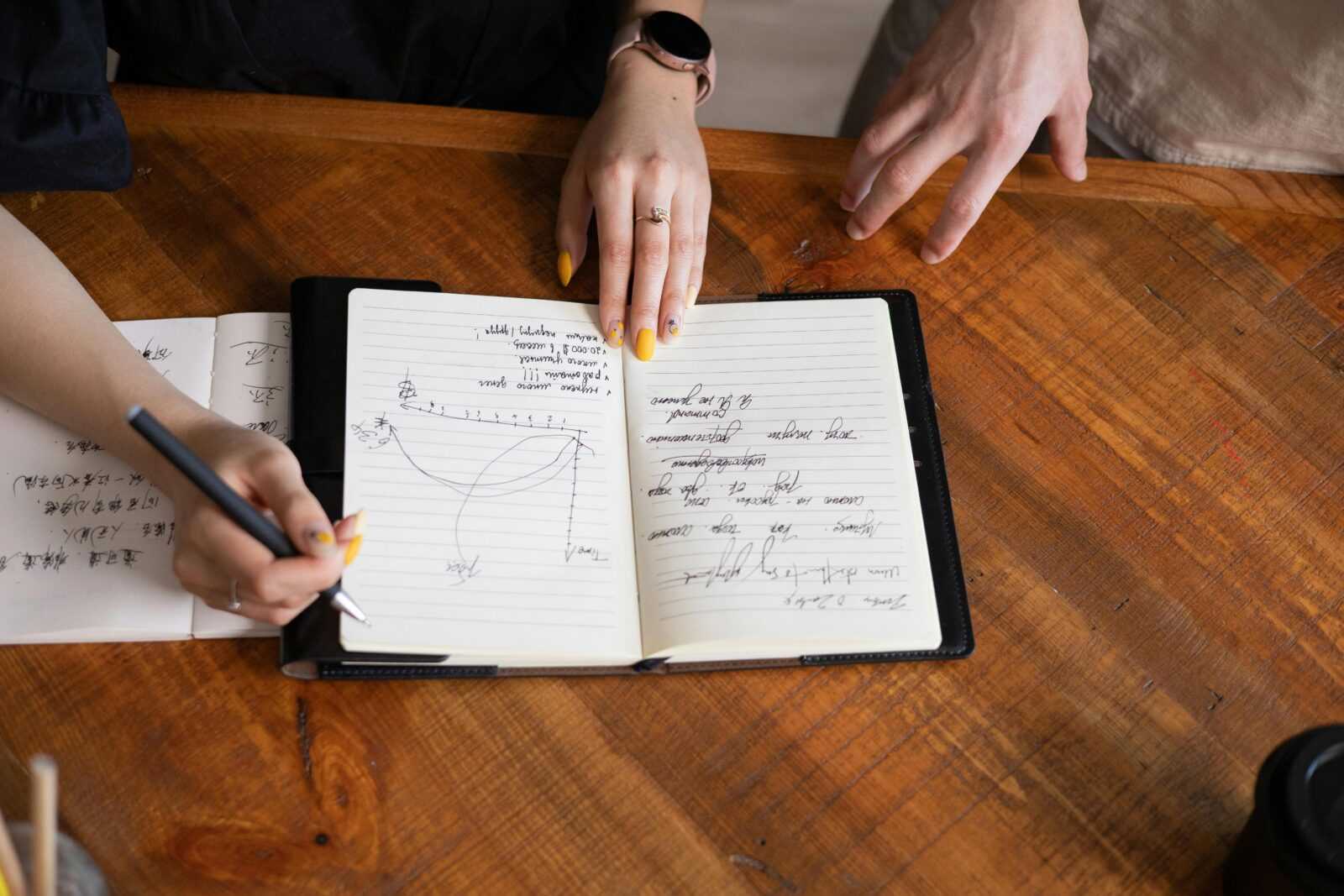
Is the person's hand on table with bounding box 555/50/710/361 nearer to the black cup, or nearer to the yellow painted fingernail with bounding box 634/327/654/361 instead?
the yellow painted fingernail with bounding box 634/327/654/361

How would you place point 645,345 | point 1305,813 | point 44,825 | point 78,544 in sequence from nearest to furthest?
1. point 44,825
2. point 1305,813
3. point 78,544
4. point 645,345

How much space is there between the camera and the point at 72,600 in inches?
27.7

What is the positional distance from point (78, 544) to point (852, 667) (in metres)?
0.52

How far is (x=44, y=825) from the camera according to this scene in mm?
413

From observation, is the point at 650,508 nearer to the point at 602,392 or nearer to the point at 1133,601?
the point at 602,392

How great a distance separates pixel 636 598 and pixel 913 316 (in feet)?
1.08

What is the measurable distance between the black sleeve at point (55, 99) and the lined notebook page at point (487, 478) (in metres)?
0.23

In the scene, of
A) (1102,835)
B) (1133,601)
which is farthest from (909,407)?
(1102,835)

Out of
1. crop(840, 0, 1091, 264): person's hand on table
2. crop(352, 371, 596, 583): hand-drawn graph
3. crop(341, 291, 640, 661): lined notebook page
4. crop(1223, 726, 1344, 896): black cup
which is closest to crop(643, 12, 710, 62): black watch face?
crop(840, 0, 1091, 264): person's hand on table

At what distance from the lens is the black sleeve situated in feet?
2.56

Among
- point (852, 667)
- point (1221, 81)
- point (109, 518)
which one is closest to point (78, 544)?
point (109, 518)

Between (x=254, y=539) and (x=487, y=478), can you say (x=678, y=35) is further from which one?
(x=254, y=539)

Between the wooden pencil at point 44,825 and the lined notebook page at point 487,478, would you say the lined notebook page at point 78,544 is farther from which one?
the wooden pencil at point 44,825

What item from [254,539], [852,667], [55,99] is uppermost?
[55,99]
